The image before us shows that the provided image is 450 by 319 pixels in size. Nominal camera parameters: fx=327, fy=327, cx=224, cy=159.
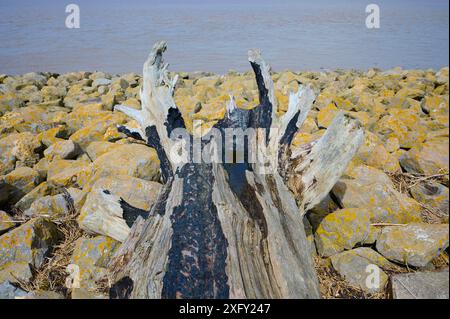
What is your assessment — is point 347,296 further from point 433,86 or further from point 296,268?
point 433,86

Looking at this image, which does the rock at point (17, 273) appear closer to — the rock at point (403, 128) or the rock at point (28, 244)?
the rock at point (28, 244)

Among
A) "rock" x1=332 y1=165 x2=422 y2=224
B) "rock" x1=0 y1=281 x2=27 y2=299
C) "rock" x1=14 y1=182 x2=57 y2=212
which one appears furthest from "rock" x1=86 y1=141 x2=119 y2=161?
"rock" x1=332 y1=165 x2=422 y2=224

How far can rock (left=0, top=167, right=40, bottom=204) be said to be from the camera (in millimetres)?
3391

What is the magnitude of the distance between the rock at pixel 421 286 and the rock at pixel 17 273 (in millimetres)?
2534

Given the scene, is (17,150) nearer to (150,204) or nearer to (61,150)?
(61,150)

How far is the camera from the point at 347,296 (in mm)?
2252

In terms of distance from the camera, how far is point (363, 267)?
2357 mm

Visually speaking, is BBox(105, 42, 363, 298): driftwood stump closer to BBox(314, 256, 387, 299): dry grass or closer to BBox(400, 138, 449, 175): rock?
BBox(314, 256, 387, 299): dry grass

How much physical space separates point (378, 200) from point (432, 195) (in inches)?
23.3

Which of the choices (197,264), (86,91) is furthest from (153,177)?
(86,91)

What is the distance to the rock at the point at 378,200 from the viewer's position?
277 cm

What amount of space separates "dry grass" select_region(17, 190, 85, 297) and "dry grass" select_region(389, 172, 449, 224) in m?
3.02

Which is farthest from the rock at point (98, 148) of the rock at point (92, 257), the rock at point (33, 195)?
the rock at point (92, 257)
